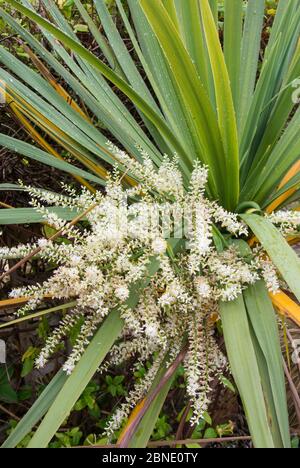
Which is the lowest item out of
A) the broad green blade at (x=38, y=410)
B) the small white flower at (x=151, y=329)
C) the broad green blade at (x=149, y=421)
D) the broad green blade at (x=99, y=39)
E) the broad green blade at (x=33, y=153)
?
the broad green blade at (x=149, y=421)

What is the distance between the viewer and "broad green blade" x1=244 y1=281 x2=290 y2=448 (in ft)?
2.86

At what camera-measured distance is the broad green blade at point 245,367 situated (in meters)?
0.78

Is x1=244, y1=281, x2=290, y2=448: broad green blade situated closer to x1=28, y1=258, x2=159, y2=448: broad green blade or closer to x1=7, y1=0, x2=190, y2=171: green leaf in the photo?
x1=28, y1=258, x2=159, y2=448: broad green blade

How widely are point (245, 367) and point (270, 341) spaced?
0.10m

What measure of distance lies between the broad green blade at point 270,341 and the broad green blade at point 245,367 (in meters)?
0.03

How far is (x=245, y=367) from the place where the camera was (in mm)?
846

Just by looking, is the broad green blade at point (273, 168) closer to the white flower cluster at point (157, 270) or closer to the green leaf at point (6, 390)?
the white flower cluster at point (157, 270)

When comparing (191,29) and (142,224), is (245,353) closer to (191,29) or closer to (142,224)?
(142,224)

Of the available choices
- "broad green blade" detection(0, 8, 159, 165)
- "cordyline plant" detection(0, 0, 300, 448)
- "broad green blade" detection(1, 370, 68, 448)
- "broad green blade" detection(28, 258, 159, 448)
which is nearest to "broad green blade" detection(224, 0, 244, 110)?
"cordyline plant" detection(0, 0, 300, 448)

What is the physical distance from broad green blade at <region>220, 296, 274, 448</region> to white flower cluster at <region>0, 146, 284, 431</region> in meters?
0.04

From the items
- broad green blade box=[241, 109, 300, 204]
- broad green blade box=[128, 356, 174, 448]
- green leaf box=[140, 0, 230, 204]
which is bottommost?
broad green blade box=[128, 356, 174, 448]

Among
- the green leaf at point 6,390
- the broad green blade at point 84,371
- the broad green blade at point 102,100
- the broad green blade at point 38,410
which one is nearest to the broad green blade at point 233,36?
the broad green blade at point 102,100

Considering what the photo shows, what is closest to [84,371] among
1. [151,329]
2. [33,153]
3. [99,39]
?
[151,329]

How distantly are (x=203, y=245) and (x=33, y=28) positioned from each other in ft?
3.98
